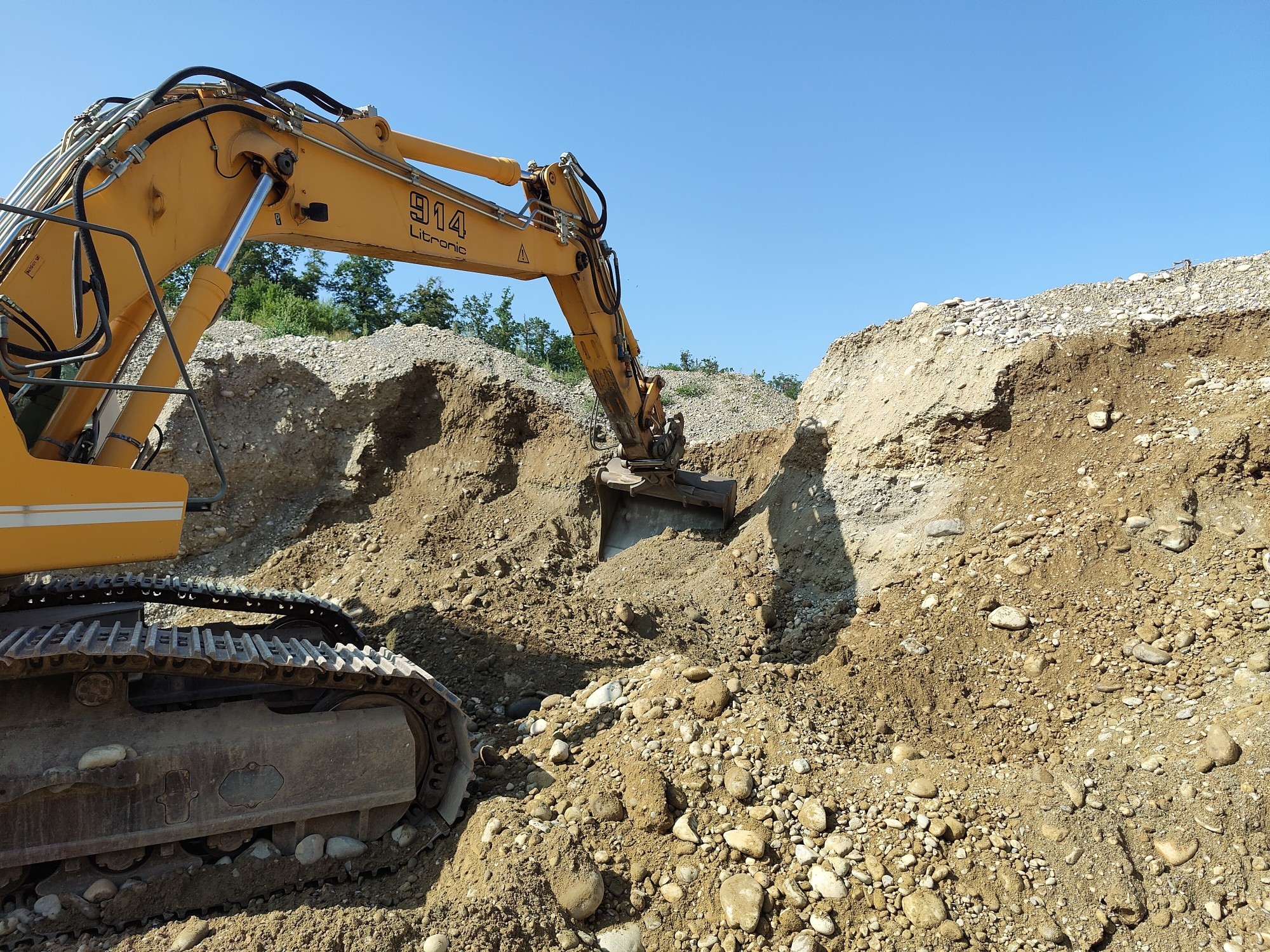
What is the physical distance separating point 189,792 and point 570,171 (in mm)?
4671

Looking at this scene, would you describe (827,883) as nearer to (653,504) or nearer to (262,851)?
(262,851)

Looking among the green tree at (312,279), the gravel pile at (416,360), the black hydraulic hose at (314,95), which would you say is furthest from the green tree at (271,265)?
the black hydraulic hose at (314,95)

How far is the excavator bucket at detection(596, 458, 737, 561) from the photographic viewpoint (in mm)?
8039

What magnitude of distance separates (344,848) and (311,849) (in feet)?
0.44

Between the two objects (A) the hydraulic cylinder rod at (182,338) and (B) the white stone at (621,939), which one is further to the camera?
(A) the hydraulic cylinder rod at (182,338)

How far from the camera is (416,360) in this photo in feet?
32.2

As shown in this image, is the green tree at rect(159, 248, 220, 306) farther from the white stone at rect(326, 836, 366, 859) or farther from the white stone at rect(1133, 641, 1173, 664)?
the white stone at rect(1133, 641, 1173, 664)

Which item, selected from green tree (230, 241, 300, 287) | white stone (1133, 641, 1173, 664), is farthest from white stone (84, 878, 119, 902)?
green tree (230, 241, 300, 287)

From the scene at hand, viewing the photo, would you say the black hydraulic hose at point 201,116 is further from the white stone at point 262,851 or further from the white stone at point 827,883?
the white stone at point 827,883

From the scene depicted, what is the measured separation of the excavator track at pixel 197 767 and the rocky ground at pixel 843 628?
0.22 meters

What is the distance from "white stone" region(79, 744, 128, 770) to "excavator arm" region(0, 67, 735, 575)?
0.75m

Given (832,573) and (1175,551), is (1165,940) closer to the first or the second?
(1175,551)

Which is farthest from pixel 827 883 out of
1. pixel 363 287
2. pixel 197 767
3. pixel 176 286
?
pixel 363 287

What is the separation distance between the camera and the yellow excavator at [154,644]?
114 inches
